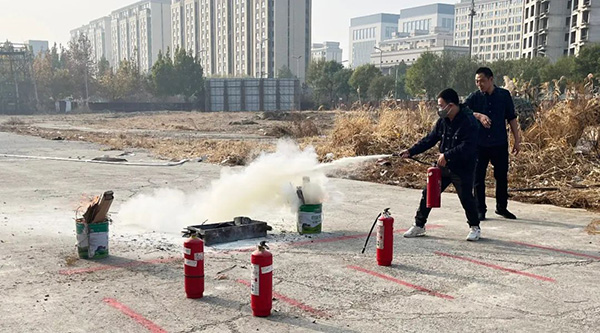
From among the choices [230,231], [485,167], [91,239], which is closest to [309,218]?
[230,231]

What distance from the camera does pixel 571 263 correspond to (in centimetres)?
568

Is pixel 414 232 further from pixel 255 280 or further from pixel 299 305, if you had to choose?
pixel 255 280

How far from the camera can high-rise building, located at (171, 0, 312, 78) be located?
136 meters

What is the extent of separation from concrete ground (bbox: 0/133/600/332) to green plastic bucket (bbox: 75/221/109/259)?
0.13m

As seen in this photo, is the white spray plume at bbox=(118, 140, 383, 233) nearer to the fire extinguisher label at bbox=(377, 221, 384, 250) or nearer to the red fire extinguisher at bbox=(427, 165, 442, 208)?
the red fire extinguisher at bbox=(427, 165, 442, 208)

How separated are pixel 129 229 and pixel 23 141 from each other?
19568 millimetres

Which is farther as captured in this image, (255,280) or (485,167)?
(485,167)

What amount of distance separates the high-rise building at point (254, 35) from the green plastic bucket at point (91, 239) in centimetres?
12428

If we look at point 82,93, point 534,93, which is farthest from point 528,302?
point 82,93

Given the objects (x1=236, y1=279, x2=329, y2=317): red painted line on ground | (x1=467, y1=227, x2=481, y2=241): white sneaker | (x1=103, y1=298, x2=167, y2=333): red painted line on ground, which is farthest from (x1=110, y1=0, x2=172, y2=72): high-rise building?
(x1=236, y1=279, x2=329, y2=317): red painted line on ground

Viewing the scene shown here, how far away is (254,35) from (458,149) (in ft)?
462

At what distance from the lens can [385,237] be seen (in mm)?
5383

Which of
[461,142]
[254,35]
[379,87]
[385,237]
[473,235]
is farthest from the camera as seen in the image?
[254,35]

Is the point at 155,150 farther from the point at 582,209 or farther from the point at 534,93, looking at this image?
the point at 582,209
